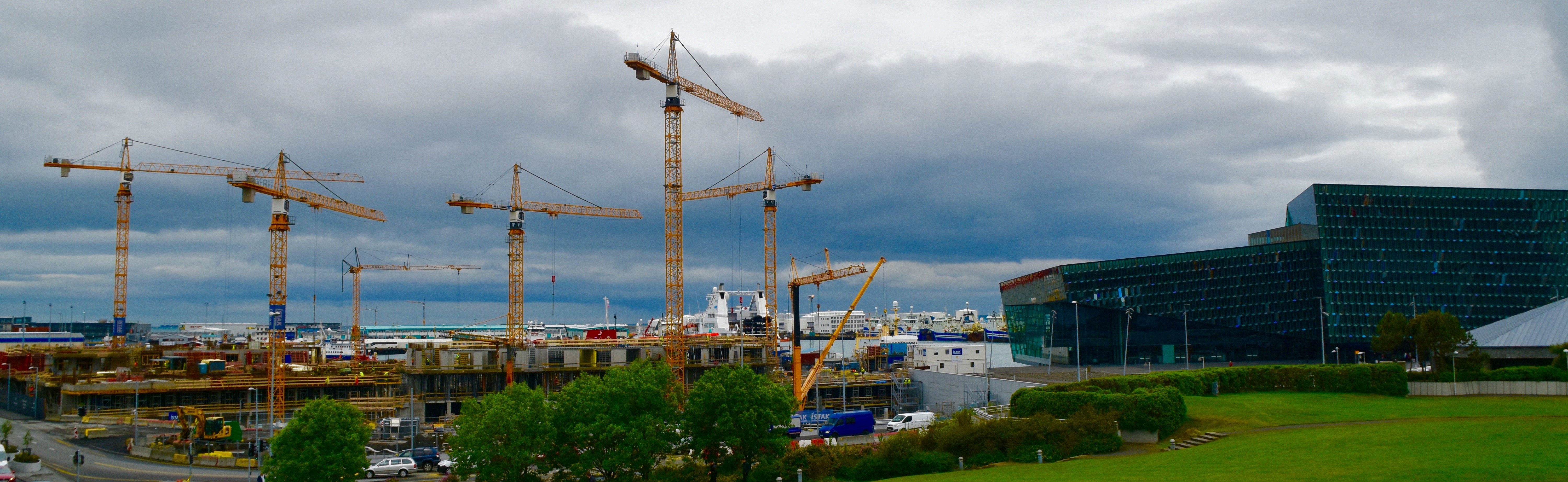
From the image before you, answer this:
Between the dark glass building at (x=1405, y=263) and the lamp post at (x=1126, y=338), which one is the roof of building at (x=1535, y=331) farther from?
the lamp post at (x=1126, y=338)

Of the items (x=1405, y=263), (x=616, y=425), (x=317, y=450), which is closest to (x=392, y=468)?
(x=317, y=450)

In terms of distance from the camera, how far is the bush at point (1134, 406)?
39812 mm

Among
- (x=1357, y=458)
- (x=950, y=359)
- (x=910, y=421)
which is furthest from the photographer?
(x=950, y=359)

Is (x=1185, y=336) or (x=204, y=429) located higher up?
(x=1185, y=336)

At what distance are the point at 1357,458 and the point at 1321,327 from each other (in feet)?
249

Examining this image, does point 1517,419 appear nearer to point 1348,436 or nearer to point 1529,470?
point 1348,436

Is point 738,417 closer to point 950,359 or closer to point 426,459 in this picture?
point 426,459

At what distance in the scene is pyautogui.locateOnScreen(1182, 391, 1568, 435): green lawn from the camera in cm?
4141

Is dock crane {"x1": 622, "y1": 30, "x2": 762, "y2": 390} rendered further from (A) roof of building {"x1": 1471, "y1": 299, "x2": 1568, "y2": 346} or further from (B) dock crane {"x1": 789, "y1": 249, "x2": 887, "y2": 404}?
(A) roof of building {"x1": 1471, "y1": 299, "x2": 1568, "y2": 346}

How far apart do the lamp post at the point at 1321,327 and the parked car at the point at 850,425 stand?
63086 millimetres

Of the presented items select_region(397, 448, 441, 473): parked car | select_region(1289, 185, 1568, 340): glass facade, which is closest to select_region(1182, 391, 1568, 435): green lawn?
select_region(397, 448, 441, 473): parked car

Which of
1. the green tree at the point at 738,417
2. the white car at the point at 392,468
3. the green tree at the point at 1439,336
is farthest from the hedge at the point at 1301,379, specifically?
the white car at the point at 392,468

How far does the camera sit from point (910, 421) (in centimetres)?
5756

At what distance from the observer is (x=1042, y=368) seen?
97188mm
